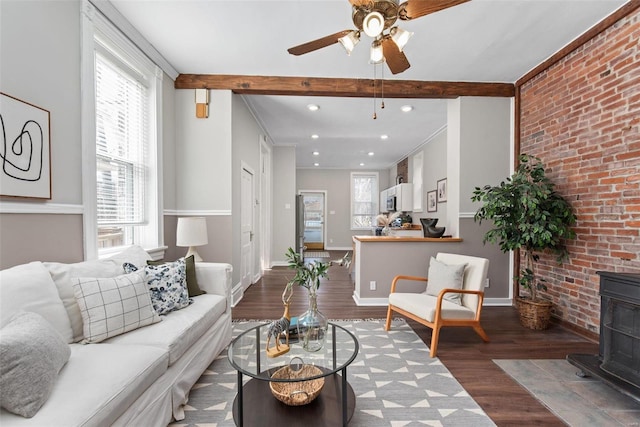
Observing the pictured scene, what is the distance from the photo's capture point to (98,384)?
123cm

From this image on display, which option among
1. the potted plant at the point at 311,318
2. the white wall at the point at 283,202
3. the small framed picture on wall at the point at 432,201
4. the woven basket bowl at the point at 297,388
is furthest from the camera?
the white wall at the point at 283,202

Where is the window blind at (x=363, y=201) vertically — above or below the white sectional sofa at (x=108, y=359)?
above

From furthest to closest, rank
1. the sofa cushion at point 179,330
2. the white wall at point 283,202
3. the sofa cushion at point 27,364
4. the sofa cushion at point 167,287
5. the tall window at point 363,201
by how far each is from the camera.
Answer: the tall window at point 363,201 < the white wall at point 283,202 < the sofa cushion at point 167,287 < the sofa cushion at point 179,330 < the sofa cushion at point 27,364

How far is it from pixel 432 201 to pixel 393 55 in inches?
176

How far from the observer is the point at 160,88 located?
319 cm

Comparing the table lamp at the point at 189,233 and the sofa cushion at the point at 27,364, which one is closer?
the sofa cushion at the point at 27,364

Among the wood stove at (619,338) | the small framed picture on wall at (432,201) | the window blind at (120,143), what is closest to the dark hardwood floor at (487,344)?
the wood stove at (619,338)

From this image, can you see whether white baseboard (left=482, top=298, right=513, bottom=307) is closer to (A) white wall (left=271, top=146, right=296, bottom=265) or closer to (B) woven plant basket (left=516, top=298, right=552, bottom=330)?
(B) woven plant basket (left=516, top=298, right=552, bottom=330)

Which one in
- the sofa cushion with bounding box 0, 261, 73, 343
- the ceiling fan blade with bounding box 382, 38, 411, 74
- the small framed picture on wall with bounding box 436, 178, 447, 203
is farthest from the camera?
A: the small framed picture on wall with bounding box 436, 178, 447, 203

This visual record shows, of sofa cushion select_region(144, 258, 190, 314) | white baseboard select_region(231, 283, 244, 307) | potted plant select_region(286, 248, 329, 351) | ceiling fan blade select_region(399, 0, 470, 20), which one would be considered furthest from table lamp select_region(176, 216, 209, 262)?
ceiling fan blade select_region(399, 0, 470, 20)

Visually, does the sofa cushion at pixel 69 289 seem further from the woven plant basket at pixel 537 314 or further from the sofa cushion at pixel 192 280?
the woven plant basket at pixel 537 314

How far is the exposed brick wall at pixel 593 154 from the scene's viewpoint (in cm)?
241

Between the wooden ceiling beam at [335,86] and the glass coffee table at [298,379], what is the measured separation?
285 cm

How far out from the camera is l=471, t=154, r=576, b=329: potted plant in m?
2.86
